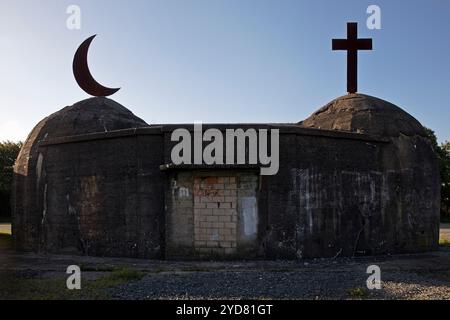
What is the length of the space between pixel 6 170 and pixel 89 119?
81.1 feet

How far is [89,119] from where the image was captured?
14086 mm

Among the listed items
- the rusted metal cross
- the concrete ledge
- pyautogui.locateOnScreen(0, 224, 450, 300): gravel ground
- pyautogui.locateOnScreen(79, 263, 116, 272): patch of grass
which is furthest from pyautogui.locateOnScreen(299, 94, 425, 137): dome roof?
pyautogui.locateOnScreen(79, 263, 116, 272): patch of grass

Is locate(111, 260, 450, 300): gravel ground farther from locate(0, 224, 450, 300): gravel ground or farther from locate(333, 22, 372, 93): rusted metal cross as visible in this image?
locate(333, 22, 372, 93): rusted metal cross

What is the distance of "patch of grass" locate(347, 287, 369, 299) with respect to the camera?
6.98 meters

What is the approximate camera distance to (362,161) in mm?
12242

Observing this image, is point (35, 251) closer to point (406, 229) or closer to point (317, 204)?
point (317, 204)

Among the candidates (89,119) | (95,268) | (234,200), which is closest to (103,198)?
(95,268)

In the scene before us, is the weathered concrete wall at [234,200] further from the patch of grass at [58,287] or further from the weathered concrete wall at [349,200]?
the patch of grass at [58,287]

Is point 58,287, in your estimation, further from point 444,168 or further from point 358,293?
point 444,168

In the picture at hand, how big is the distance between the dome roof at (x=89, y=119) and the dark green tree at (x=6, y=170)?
73.8 feet

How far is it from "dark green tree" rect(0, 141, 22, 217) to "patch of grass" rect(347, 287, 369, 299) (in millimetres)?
32613

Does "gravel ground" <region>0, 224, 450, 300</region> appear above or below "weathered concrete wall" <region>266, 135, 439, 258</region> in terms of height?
below
